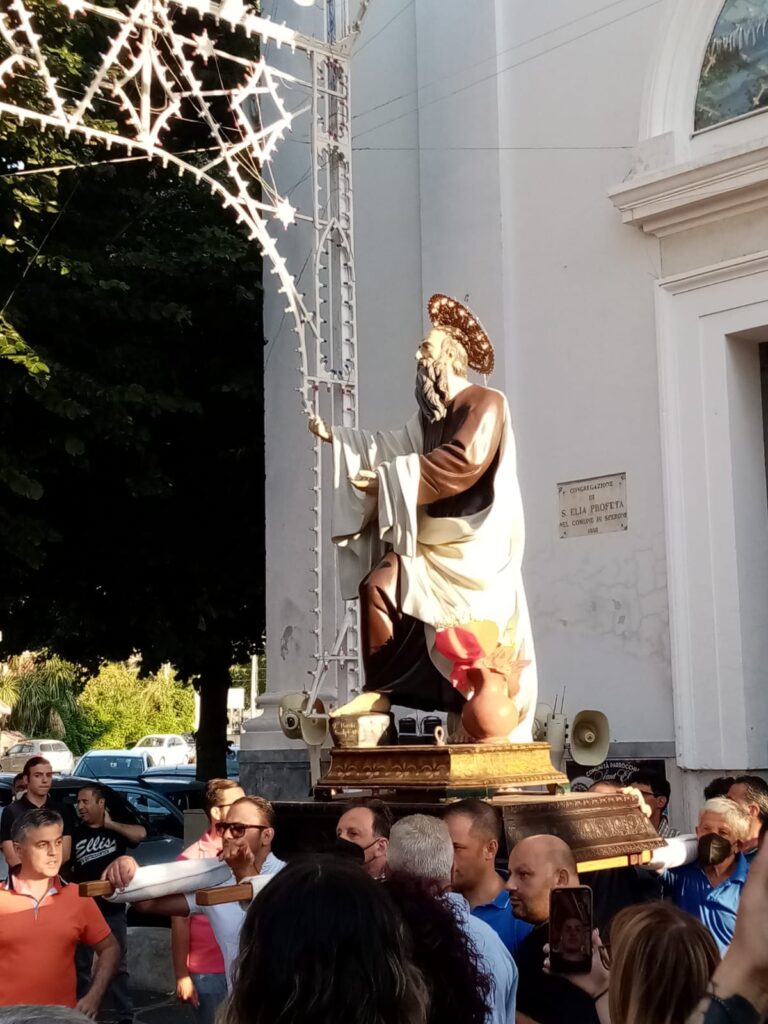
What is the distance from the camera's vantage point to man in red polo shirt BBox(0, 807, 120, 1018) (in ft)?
15.4

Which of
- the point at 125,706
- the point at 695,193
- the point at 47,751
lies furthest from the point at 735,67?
the point at 125,706

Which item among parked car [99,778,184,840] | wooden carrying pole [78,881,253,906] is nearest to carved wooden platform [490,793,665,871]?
wooden carrying pole [78,881,253,906]

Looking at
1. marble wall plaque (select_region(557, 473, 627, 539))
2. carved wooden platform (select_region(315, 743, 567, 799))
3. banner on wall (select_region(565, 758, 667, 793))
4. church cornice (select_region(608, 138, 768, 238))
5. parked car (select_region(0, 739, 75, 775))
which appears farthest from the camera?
parked car (select_region(0, 739, 75, 775))

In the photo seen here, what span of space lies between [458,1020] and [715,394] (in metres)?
7.20

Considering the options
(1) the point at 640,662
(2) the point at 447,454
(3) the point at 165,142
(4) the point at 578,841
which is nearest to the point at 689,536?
(1) the point at 640,662

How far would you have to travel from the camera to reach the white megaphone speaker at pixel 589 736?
23.9 ft

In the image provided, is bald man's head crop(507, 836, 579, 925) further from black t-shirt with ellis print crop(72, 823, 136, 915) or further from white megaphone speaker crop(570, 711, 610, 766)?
black t-shirt with ellis print crop(72, 823, 136, 915)

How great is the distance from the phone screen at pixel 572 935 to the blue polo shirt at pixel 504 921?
116 centimetres

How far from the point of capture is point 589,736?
736 cm

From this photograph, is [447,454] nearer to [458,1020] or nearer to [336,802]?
[336,802]

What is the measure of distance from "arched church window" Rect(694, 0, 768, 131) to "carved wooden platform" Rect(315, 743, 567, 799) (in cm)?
552

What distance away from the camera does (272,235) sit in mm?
12586

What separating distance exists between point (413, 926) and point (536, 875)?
128 cm

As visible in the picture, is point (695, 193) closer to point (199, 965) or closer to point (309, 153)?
point (309, 153)
